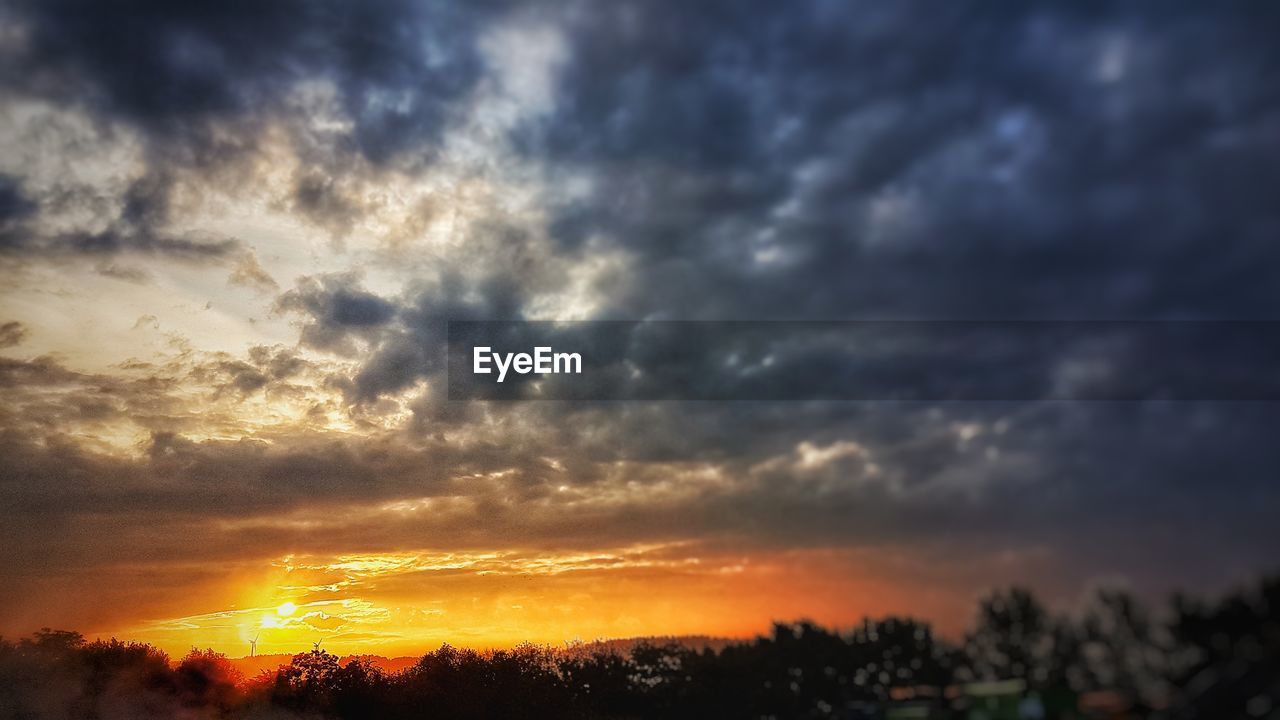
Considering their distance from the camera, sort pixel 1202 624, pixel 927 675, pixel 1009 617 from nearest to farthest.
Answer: pixel 1202 624 → pixel 1009 617 → pixel 927 675

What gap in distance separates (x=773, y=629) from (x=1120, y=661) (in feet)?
75.1

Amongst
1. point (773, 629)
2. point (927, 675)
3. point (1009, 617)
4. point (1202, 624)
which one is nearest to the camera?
point (1202, 624)

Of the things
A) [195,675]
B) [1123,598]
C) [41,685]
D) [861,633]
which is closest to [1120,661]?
[1123,598]

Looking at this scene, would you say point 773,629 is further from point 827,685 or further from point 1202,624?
point 1202,624

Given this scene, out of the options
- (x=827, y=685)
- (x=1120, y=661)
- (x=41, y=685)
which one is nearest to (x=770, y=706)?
(x=827, y=685)

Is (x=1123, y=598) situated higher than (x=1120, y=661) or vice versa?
(x=1123, y=598)

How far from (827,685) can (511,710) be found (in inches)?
1041

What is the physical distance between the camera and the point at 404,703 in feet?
238

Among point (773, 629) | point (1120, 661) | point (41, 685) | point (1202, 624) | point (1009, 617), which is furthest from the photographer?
point (41, 685)

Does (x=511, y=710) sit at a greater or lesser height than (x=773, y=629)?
lesser

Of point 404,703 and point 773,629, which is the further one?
point 404,703

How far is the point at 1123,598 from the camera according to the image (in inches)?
1788

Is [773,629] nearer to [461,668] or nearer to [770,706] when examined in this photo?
[770,706]

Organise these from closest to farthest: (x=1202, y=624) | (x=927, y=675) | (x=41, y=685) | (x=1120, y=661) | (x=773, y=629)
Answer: (x=1202, y=624) → (x=1120, y=661) → (x=927, y=675) → (x=773, y=629) → (x=41, y=685)
